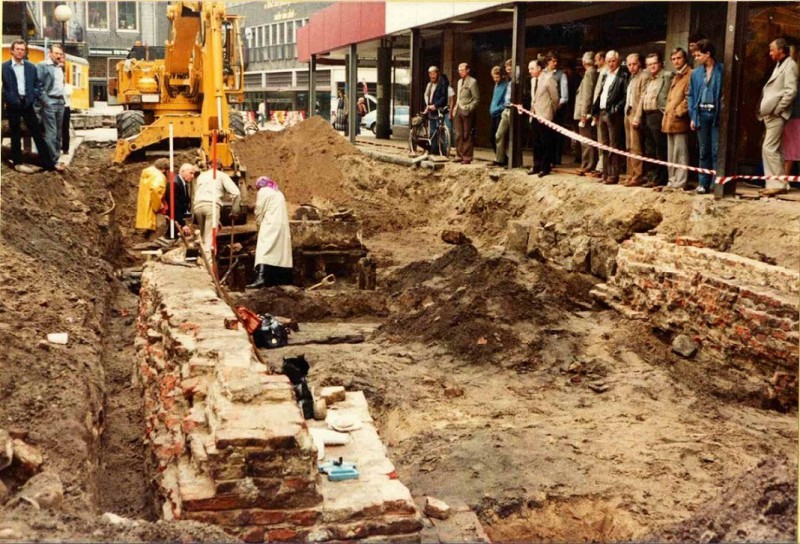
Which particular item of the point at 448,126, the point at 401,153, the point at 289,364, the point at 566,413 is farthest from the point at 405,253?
the point at 289,364

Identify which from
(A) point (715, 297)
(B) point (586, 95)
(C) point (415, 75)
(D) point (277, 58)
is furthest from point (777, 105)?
(D) point (277, 58)

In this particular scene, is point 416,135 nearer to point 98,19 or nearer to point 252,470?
point 252,470

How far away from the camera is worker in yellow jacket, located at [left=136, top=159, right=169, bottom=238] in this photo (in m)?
13.8

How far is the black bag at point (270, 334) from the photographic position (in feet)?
35.1

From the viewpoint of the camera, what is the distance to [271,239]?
42.8 ft

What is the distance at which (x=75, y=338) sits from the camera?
27.0 feet

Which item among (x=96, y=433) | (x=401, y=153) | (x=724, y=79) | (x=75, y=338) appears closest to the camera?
(x=96, y=433)

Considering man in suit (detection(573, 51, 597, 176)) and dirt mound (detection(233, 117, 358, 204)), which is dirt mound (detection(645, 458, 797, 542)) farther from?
dirt mound (detection(233, 117, 358, 204))

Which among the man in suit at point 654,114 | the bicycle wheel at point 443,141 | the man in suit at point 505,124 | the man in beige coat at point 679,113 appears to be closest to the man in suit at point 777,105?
the man in beige coat at point 679,113

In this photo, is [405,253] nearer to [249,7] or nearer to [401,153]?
[401,153]

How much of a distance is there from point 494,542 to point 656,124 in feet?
25.4

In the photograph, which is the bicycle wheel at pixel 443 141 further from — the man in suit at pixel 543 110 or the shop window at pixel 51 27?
the shop window at pixel 51 27

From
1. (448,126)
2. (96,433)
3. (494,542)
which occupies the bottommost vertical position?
(494,542)

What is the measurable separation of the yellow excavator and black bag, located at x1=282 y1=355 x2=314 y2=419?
25.1ft
